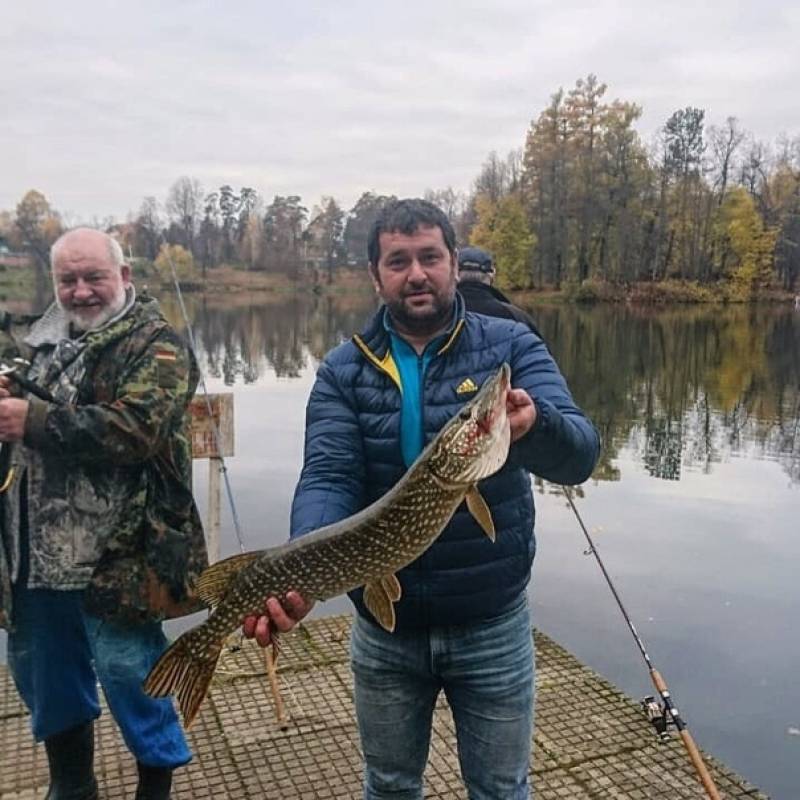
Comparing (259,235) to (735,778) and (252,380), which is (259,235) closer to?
(252,380)

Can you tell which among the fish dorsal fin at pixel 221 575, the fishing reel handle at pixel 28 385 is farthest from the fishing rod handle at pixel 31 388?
the fish dorsal fin at pixel 221 575

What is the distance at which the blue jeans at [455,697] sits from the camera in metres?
2.39

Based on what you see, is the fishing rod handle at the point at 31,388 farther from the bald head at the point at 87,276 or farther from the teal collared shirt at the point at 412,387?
the teal collared shirt at the point at 412,387

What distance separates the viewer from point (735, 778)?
362 cm

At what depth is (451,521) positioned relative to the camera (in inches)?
93.2

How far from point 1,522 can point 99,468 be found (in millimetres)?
451

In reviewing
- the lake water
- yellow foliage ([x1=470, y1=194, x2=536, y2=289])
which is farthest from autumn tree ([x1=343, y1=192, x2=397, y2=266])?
the lake water

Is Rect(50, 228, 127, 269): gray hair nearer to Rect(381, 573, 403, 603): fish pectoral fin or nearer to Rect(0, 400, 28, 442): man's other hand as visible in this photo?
Rect(0, 400, 28, 442): man's other hand

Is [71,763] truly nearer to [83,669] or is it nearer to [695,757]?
[83,669]

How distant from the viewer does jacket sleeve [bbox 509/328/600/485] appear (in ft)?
7.15

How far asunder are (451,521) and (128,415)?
119 cm

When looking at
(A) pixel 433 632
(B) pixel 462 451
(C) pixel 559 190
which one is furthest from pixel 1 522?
(C) pixel 559 190

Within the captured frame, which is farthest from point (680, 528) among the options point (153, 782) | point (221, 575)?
point (221, 575)

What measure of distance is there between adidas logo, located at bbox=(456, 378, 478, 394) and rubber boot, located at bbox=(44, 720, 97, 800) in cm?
205
